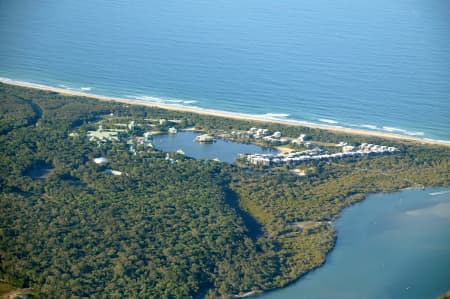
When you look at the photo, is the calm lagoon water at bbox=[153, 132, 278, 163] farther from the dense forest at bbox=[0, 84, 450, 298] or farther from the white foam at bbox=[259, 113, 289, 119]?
the white foam at bbox=[259, 113, 289, 119]

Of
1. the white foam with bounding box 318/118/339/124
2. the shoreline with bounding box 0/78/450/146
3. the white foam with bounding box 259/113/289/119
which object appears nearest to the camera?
the shoreline with bounding box 0/78/450/146

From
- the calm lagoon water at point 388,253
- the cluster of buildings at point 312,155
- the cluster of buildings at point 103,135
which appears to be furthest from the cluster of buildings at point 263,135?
the calm lagoon water at point 388,253

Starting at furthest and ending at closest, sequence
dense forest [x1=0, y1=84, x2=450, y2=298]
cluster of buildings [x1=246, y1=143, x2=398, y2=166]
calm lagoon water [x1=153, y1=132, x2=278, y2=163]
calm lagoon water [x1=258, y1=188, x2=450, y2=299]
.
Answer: calm lagoon water [x1=153, y1=132, x2=278, y2=163] → cluster of buildings [x1=246, y1=143, x2=398, y2=166] → calm lagoon water [x1=258, y1=188, x2=450, y2=299] → dense forest [x1=0, y1=84, x2=450, y2=298]

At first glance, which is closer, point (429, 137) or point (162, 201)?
point (162, 201)

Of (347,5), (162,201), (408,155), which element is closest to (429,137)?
(408,155)

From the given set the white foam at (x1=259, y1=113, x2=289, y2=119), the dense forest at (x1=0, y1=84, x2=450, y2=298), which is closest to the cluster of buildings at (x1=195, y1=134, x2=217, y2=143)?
the dense forest at (x1=0, y1=84, x2=450, y2=298)

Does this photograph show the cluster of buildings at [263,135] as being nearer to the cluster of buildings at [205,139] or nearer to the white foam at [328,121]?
the cluster of buildings at [205,139]

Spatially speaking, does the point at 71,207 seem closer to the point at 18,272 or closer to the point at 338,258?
the point at 18,272
